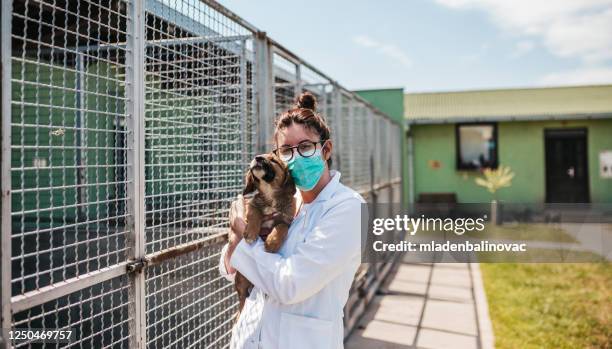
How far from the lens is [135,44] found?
6.15 feet

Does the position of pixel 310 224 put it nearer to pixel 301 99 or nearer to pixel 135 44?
pixel 301 99

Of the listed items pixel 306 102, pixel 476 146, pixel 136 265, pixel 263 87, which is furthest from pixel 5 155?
pixel 476 146

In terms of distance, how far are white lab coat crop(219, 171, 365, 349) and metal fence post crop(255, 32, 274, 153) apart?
1.20m

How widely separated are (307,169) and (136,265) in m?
0.79

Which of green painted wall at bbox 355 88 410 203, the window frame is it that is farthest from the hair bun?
the window frame

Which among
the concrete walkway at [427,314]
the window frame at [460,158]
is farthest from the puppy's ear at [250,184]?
the window frame at [460,158]

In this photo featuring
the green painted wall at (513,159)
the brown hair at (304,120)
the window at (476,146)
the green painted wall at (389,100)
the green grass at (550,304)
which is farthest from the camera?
the window at (476,146)

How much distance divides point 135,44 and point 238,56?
106cm

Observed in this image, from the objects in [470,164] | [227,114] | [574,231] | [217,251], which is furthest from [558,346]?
[470,164]

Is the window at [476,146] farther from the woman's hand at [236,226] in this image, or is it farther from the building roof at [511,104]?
the woman's hand at [236,226]

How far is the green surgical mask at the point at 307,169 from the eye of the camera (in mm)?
2037

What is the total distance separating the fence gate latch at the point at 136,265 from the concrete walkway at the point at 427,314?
3.39m

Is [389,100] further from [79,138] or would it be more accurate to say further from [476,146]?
[79,138]

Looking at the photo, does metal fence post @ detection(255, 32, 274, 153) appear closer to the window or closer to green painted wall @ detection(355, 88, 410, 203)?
green painted wall @ detection(355, 88, 410, 203)
